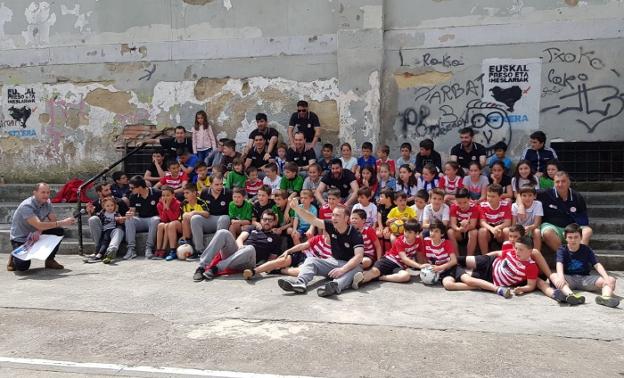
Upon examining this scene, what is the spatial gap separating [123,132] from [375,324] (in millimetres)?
8926

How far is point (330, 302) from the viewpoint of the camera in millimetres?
7188

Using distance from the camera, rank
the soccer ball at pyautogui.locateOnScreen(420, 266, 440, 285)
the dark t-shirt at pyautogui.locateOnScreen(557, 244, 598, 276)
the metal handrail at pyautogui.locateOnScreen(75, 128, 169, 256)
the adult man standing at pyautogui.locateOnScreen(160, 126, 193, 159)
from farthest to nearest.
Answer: the adult man standing at pyautogui.locateOnScreen(160, 126, 193, 159) < the metal handrail at pyautogui.locateOnScreen(75, 128, 169, 256) < the soccer ball at pyautogui.locateOnScreen(420, 266, 440, 285) < the dark t-shirt at pyautogui.locateOnScreen(557, 244, 598, 276)

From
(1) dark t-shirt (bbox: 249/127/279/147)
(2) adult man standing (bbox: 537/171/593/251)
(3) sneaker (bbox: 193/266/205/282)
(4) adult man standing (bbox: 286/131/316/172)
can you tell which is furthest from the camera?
(1) dark t-shirt (bbox: 249/127/279/147)

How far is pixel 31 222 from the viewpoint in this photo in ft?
30.0

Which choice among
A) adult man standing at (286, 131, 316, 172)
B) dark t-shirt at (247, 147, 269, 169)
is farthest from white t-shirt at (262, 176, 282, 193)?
dark t-shirt at (247, 147, 269, 169)

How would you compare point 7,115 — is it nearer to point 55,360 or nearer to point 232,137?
point 232,137

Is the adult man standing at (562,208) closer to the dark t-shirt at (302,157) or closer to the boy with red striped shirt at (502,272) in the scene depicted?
the boy with red striped shirt at (502,272)

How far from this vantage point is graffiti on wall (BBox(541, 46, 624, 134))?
10945 mm

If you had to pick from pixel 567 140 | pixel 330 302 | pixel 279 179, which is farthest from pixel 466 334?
pixel 567 140

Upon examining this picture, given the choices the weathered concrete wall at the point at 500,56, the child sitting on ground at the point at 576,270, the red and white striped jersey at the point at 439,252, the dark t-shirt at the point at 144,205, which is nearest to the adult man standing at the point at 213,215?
the dark t-shirt at the point at 144,205

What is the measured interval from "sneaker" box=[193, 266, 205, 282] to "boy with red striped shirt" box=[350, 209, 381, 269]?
2212 mm

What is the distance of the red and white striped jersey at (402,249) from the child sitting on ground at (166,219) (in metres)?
3.77

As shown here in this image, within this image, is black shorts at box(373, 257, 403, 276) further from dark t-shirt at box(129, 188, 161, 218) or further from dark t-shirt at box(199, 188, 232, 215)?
dark t-shirt at box(129, 188, 161, 218)

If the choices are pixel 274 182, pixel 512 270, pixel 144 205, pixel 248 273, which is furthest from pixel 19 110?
pixel 512 270
